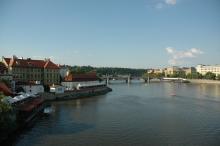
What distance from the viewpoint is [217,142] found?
1877 cm

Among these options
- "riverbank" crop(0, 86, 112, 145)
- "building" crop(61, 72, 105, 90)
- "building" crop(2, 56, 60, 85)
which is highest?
"building" crop(2, 56, 60, 85)

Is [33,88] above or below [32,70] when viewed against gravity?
below

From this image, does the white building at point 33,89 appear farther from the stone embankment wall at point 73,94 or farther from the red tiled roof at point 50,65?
the red tiled roof at point 50,65

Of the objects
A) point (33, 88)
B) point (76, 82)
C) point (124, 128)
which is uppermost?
point (76, 82)

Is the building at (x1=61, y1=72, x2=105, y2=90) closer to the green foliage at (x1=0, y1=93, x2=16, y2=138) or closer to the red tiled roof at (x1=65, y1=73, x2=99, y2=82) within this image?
the red tiled roof at (x1=65, y1=73, x2=99, y2=82)

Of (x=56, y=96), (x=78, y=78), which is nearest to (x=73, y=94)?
(x=56, y=96)

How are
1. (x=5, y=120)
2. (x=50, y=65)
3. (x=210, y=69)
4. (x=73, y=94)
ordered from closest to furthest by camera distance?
(x=5, y=120) < (x=73, y=94) < (x=50, y=65) < (x=210, y=69)

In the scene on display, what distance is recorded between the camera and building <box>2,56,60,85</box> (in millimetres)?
43125

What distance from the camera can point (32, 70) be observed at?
150 ft

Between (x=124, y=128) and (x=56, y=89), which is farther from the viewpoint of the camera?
(x=56, y=89)

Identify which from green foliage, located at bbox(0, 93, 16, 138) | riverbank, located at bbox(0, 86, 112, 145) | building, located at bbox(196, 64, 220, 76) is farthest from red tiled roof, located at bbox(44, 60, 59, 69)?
building, located at bbox(196, 64, 220, 76)

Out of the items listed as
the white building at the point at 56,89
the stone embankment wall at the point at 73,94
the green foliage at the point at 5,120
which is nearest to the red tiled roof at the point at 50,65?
the stone embankment wall at the point at 73,94

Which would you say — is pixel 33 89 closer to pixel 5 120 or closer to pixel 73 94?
pixel 73 94

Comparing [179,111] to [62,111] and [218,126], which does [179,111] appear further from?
[62,111]
